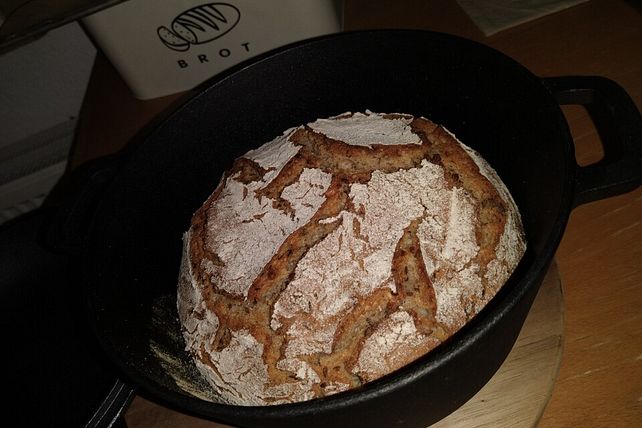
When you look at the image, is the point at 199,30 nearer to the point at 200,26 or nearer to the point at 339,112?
the point at 200,26

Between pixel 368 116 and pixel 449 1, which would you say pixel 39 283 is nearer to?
pixel 368 116

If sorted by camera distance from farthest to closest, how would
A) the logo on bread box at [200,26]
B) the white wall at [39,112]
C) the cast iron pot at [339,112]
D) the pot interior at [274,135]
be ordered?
the white wall at [39,112]
the logo on bread box at [200,26]
the pot interior at [274,135]
the cast iron pot at [339,112]

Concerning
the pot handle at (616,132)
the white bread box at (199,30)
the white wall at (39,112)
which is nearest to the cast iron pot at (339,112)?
the pot handle at (616,132)

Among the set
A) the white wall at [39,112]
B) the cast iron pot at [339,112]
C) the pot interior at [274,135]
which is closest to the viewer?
the cast iron pot at [339,112]

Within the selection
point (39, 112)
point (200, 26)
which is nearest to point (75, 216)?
point (200, 26)

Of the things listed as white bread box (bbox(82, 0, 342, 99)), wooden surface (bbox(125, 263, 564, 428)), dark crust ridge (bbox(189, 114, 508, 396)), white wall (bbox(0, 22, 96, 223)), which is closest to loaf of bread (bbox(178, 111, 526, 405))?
dark crust ridge (bbox(189, 114, 508, 396))

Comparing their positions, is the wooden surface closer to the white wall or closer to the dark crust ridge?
the dark crust ridge

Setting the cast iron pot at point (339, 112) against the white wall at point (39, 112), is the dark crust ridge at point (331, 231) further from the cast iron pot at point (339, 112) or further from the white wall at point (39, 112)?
the white wall at point (39, 112)
